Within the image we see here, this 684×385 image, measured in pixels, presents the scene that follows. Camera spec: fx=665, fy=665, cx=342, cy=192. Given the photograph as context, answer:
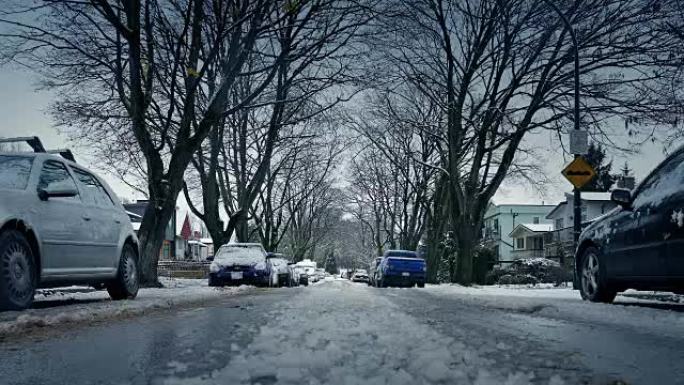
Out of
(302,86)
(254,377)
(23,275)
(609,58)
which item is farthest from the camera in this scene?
(302,86)

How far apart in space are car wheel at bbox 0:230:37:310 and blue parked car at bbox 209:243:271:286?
37.7ft

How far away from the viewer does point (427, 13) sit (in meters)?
20.3

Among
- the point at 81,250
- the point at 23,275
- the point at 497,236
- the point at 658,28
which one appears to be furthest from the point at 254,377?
the point at 497,236

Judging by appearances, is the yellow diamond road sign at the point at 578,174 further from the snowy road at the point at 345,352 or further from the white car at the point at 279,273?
the white car at the point at 279,273

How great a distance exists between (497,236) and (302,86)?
2298 inches

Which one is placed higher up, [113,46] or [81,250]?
[113,46]

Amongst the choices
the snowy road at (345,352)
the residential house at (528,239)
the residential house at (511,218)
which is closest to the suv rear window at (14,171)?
the snowy road at (345,352)

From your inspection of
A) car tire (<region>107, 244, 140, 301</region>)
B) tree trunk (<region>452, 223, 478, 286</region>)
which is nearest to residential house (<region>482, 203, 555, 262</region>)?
tree trunk (<region>452, 223, 478, 286</region>)

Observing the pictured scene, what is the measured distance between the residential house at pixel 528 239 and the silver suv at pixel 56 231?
50.6 m

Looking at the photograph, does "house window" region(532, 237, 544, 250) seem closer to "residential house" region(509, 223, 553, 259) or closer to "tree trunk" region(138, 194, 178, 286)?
"residential house" region(509, 223, 553, 259)

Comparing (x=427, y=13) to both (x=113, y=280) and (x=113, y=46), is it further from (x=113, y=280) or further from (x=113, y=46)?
(x=113, y=280)

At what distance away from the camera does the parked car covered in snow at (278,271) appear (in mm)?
21609

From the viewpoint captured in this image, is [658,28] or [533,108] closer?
[658,28]

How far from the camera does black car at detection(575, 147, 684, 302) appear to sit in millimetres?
7176
